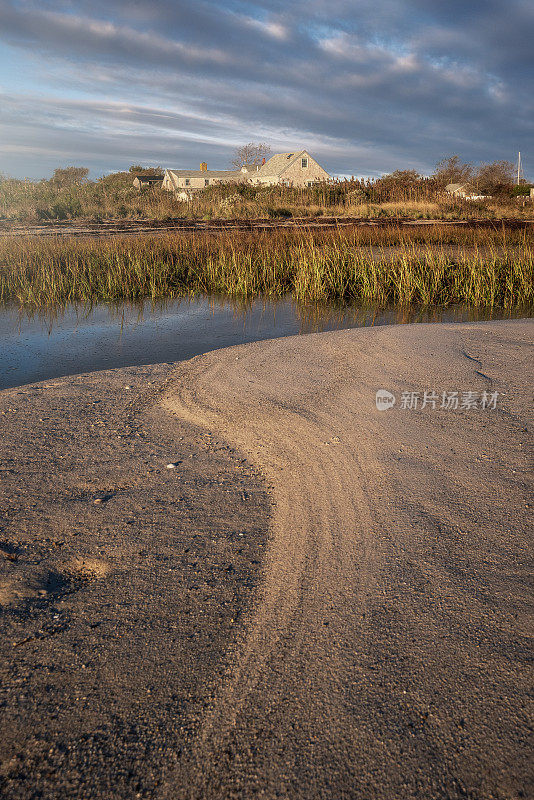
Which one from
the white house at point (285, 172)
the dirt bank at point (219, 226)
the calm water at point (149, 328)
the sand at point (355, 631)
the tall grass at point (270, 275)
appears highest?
the white house at point (285, 172)

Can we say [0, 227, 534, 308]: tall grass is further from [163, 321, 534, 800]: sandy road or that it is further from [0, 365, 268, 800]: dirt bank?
[0, 365, 268, 800]: dirt bank

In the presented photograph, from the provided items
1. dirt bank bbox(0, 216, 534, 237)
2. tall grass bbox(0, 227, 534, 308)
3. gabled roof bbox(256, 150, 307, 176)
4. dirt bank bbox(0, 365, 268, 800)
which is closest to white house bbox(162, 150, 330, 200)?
gabled roof bbox(256, 150, 307, 176)

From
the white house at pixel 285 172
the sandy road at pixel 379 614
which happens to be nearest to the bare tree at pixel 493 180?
the white house at pixel 285 172

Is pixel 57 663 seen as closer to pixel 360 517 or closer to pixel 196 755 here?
pixel 196 755

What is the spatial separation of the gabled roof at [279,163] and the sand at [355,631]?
5835cm

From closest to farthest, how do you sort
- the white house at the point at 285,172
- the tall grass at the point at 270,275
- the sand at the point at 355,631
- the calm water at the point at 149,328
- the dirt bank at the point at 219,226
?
the sand at the point at 355,631 < the calm water at the point at 149,328 < the tall grass at the point at 270,275 < the dirt bank at the point at 219,226 < the white house at the point at 285,172

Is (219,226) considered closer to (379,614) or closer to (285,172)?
(379,614)

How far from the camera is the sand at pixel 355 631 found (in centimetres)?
158

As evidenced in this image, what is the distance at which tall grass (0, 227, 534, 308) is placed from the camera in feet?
32.3

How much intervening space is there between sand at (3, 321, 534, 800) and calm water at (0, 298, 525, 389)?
2964 mm

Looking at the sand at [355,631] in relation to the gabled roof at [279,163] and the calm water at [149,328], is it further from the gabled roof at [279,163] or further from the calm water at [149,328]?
the gabled roof at [279,163]

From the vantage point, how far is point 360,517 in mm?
2771

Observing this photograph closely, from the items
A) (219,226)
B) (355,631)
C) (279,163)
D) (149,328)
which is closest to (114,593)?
(355,631)

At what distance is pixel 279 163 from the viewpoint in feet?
193
